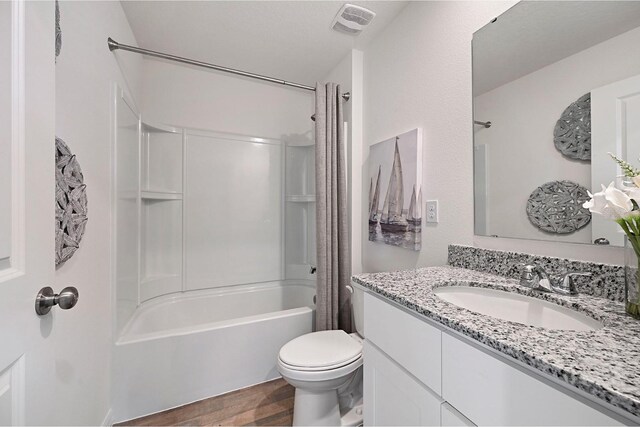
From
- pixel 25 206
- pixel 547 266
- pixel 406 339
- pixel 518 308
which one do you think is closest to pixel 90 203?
pixel 25 206

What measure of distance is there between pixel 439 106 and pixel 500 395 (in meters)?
1.24

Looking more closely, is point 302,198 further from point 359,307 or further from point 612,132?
point 612,132

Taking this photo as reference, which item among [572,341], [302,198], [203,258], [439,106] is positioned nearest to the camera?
[572,341]

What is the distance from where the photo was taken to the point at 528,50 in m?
0.98

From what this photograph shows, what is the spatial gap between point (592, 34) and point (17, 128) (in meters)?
1.55

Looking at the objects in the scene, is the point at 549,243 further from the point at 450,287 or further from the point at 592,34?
the point at 592,34

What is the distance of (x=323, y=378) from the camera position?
1.18m

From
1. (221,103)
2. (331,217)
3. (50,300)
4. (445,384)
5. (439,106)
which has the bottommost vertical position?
(445,384)

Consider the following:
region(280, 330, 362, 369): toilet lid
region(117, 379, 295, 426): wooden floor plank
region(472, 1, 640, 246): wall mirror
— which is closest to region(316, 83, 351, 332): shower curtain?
region(280, 330, 362, 369): toilet lid

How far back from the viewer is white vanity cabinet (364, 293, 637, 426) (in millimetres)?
439

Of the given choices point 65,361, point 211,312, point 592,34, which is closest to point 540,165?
point 592,34

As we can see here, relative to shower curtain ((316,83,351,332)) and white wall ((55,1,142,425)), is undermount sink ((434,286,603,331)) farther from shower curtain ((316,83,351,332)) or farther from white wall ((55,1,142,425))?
white wall ((55,1,142,425))

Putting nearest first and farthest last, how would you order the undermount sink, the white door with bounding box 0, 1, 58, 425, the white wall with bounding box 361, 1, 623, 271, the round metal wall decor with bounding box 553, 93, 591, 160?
the white door with bounding box 0, 1, 58, 425 → the undermount sink → the round metal wall decor with bounding box 553, 93, 591, 160 → the white wall with bounding box 361, 1, 623, 271

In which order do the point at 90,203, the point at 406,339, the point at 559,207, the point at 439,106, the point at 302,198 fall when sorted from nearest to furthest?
the point at 406,339
the point at 559,207
the point at 90,203
the point at 439,106
the point at 302,198
